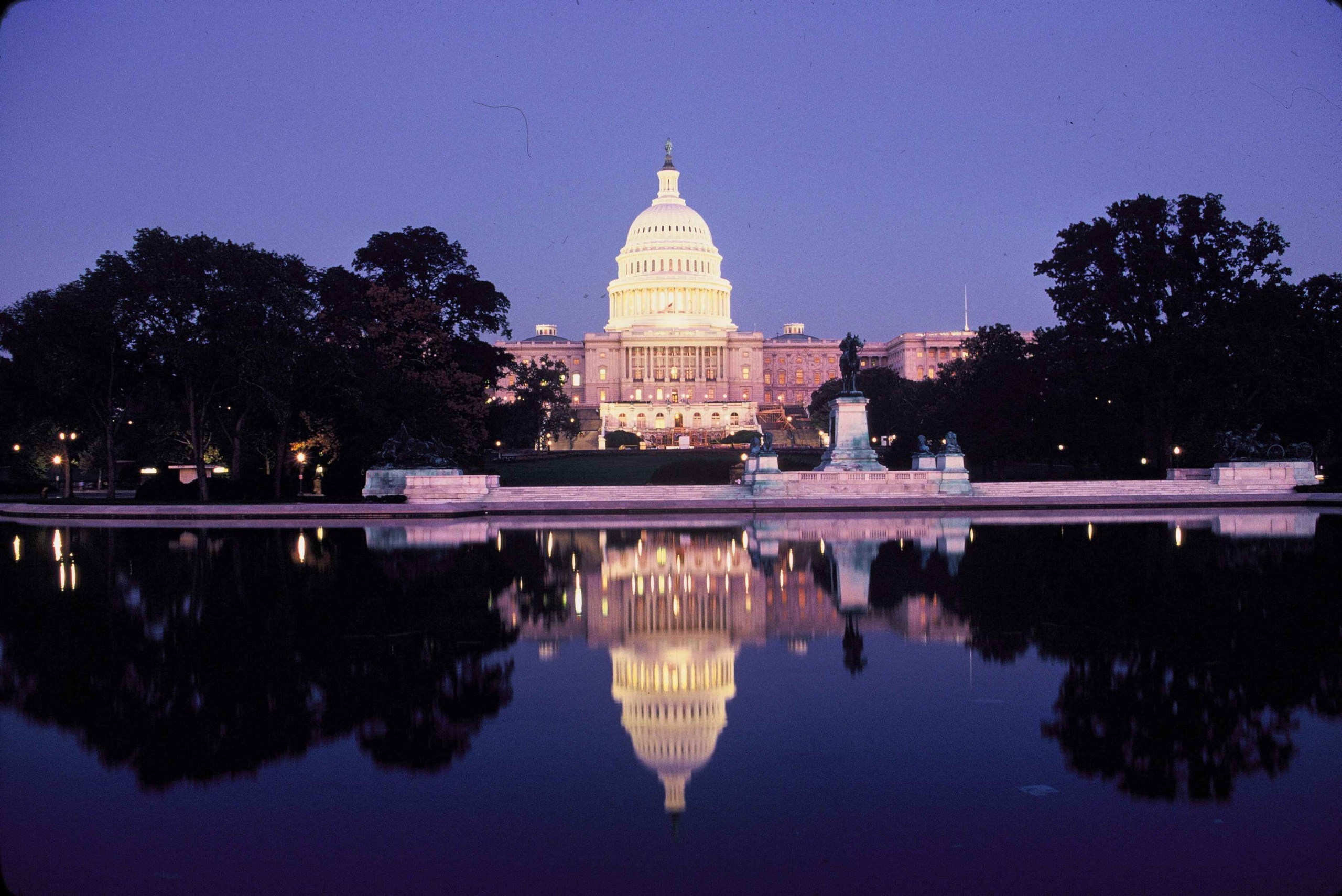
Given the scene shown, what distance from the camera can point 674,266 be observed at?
561ft

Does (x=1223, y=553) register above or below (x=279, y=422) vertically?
below

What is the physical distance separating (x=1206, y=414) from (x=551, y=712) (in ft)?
159

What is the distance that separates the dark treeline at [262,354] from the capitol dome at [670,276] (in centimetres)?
11378

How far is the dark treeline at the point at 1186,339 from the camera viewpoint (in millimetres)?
48281

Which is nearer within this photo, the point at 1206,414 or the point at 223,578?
the point at 223,578

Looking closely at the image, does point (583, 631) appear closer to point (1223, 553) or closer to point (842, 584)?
point (842, 584)

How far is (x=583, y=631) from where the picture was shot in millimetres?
13789

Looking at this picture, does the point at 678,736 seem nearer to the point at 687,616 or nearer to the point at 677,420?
the point at 687,616

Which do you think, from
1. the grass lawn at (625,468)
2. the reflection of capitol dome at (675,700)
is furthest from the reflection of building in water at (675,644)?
the grass lawn at (625,468)

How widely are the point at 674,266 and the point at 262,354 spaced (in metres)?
134

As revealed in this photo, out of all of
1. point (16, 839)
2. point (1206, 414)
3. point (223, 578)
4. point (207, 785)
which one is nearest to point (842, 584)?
point (223, 578)

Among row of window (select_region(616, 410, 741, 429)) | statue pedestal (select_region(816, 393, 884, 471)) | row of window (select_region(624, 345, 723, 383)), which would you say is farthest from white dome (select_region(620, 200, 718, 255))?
statue pedestal (select_region(816, 393, 884, 471))

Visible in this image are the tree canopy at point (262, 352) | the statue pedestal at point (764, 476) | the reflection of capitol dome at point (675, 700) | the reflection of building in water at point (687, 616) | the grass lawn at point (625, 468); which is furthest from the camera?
the grass lawn at point (625, 468)

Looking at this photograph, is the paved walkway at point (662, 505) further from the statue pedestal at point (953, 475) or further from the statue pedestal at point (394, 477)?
the statue pedestal at point (394, 477)
